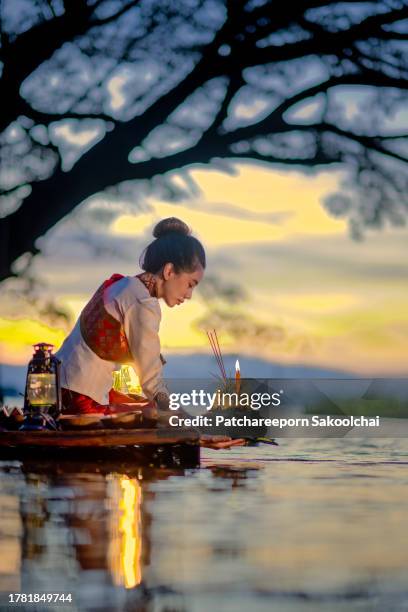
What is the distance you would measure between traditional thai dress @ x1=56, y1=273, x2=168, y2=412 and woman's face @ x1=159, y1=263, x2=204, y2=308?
6 cm

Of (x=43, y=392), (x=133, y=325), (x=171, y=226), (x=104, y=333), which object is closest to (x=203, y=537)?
(x=133, y=325)

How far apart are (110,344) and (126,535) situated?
9.48 feet

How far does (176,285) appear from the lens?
707 centimetres

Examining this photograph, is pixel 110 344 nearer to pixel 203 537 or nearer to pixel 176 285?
pixel 176 285

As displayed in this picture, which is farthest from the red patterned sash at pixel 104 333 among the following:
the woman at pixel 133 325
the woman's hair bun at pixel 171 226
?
the woman's hair bun at pixel 171 226

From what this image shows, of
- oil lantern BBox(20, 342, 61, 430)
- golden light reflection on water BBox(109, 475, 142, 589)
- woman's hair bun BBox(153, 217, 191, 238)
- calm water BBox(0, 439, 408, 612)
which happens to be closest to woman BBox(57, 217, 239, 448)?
woman's hair bun BBox(153, 217, 191, 238)

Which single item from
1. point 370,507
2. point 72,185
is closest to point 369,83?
point 72,185

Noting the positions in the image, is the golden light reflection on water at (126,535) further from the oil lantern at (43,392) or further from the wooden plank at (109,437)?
the oil lantern at (43,392)

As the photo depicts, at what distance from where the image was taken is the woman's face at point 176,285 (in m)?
7.05

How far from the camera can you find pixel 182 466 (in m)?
6.98

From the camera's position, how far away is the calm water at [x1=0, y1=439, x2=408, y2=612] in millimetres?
3141

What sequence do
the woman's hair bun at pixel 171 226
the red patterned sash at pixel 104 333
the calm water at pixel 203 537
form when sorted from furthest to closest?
the woman's hair bun at pixel 171 226 < the red patterned sash at pixel 104 333 < the calm water at pixel 203 537

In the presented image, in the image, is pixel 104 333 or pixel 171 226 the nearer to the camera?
pixel 104 333

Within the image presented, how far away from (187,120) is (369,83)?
170cm
